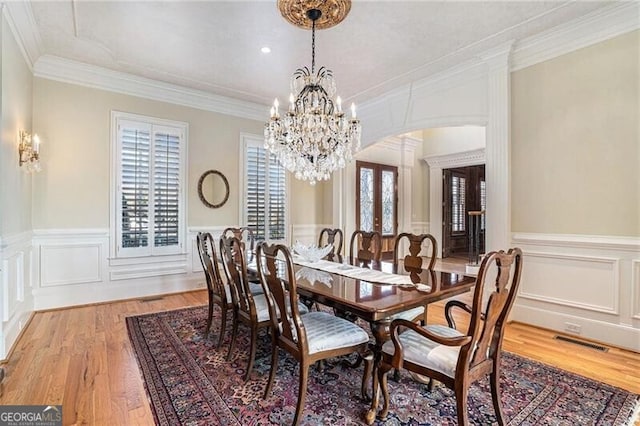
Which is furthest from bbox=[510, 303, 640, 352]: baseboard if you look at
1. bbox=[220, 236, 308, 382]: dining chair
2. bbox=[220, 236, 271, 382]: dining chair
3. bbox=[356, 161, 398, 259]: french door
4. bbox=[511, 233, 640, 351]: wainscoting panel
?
bbox=[356, 161, 398, 259]: french door

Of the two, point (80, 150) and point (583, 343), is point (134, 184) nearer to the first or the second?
point (80, 150)

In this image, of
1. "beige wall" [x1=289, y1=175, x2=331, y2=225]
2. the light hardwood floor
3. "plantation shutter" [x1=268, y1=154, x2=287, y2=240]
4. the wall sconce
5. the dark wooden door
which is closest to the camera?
the light hardwood floor

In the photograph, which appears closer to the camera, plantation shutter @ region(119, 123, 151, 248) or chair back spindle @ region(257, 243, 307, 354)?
chair back spindle @ region(257, 243, 307, 354)

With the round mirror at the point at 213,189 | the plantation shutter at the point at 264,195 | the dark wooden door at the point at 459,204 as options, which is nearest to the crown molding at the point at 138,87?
the plantation shutter at the point at 264,195

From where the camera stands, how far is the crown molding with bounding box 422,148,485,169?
24.3 ft

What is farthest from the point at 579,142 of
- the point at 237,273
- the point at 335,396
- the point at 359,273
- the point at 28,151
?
the point at 28,151

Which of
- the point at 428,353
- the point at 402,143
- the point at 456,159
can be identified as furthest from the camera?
the point at 402,143

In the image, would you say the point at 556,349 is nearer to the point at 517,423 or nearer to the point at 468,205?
the point at 517,423

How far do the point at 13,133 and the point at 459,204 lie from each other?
875 centimetres

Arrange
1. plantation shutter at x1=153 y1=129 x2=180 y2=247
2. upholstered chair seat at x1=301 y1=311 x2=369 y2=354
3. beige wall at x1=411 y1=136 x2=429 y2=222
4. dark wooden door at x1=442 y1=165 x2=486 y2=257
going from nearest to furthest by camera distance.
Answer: upholstered chair seat at x1=301 y1=311 x2=369 y2=354, plantation shutter at x1=153 y1=129 x2=180 y2=247, dark wooden door at x1=442 y1=165 x2=486 y2=257, beige wall at x1=411 y1=136 x2=429 y2=222

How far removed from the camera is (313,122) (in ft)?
9.51

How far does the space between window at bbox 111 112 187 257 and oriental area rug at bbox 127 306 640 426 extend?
2.28 m

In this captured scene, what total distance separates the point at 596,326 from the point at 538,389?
56.5 inches

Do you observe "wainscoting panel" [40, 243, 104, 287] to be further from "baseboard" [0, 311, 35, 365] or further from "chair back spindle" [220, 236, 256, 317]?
"chair back spindle" [220, 236, 256, 317]
